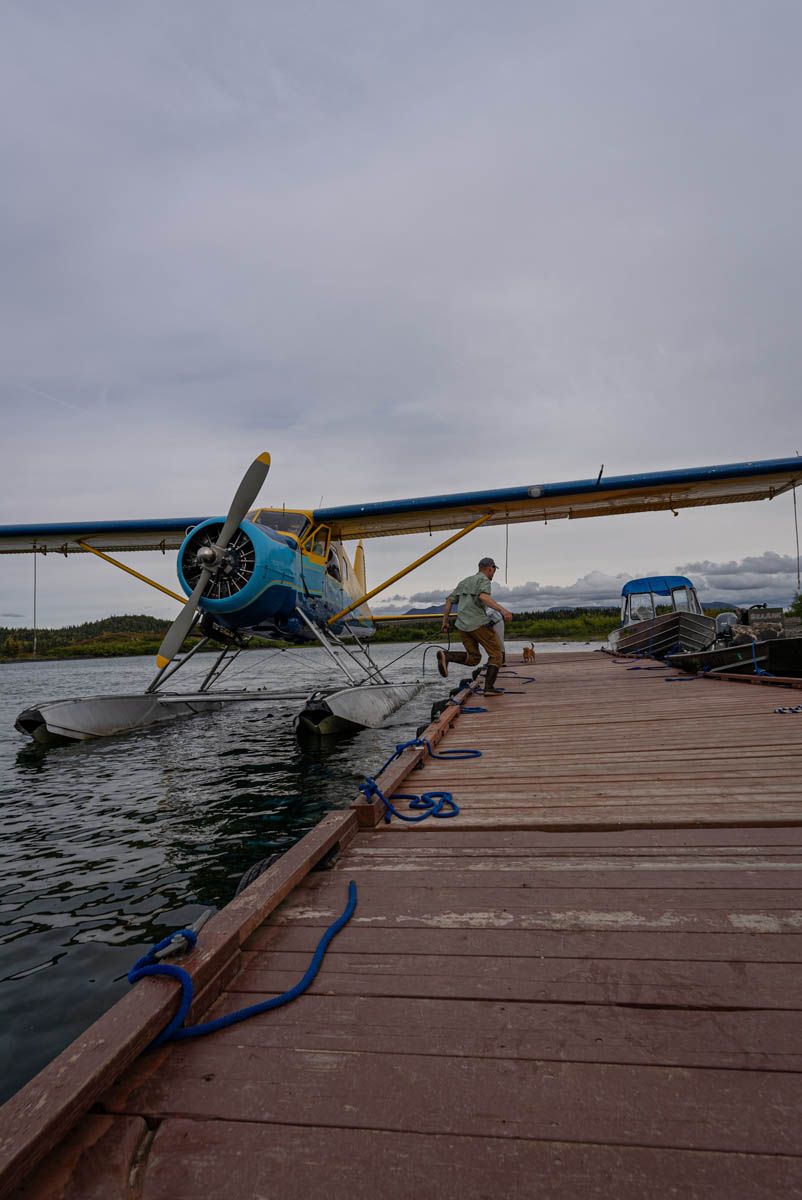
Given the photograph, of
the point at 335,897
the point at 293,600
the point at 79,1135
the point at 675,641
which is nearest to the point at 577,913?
the point at 335,897

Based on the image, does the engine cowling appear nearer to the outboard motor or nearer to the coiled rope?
the coiled rope

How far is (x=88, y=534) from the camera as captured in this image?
11.4 metres

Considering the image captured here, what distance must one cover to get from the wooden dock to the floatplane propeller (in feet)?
19.6

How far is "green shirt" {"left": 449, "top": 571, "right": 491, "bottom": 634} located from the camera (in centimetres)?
821

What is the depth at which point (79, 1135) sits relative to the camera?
1.16 meters

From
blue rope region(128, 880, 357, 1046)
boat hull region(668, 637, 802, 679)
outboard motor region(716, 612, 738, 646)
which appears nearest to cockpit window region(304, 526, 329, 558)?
boat hull region(668, 637, 802, 679)

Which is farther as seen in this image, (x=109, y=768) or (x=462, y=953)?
(x=109, y=768)

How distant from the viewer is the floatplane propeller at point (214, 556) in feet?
26.2

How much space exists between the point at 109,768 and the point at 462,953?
22.4 feet

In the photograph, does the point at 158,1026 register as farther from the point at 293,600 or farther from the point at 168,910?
the point at 293,600

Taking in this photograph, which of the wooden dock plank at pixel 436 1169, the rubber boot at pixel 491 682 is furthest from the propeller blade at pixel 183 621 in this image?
the wooden dock plank at pixel 436 1169

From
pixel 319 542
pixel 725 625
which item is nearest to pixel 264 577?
pixel 319 542

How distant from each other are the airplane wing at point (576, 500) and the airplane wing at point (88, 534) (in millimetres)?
2878

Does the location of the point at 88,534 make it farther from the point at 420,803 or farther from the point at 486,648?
the point at 420,803
